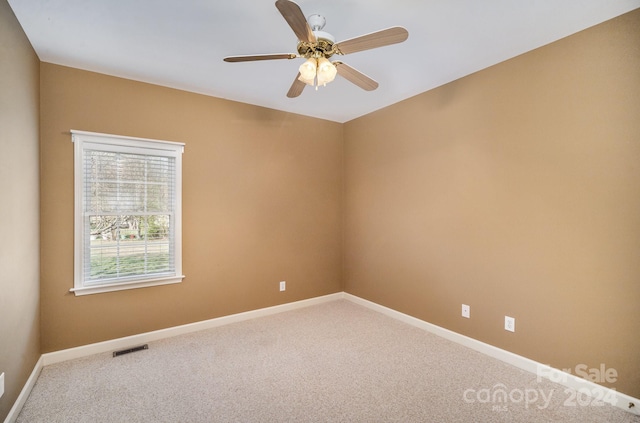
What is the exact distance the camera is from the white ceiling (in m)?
1.92

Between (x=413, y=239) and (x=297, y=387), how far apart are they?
199 centimetres

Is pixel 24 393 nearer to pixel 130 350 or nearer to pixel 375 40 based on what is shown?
pixel 130 350

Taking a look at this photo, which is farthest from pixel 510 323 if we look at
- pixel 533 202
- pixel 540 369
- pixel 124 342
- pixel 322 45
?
pixel 124 342

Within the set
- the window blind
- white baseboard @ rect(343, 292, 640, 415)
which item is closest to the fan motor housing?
the window blind

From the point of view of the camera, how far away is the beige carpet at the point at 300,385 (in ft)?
6.46

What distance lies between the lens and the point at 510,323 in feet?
8.52

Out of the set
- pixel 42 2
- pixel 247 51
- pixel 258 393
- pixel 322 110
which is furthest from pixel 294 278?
pixel 42 2

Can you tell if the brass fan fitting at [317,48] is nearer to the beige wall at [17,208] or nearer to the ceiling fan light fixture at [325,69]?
the ceiling fan light fixture at [325,69]

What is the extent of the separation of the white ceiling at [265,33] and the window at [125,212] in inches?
28.5

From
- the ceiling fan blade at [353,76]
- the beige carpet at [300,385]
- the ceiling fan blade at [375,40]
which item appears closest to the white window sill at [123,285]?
the beige carpet at [300,385]

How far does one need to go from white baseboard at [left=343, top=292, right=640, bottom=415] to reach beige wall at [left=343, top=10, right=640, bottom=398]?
0.06 meters

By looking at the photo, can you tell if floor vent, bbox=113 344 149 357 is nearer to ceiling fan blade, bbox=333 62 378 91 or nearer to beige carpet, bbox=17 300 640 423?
beige carpet, bbox=17 300 640 423

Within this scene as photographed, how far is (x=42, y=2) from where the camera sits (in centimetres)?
189

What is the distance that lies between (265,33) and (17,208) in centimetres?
208
